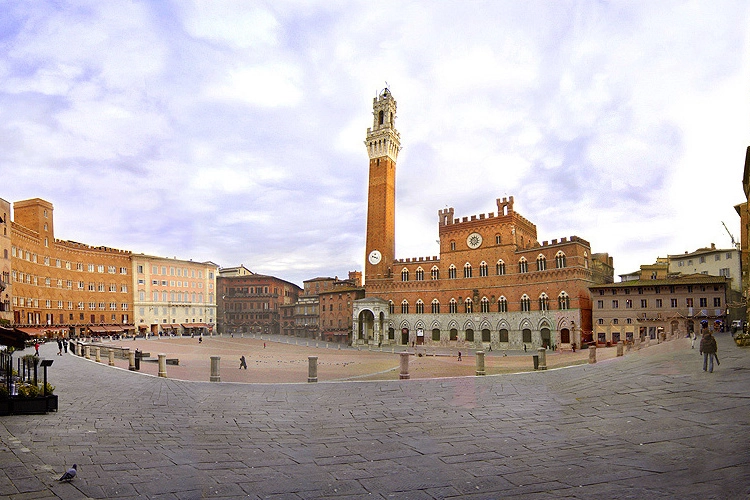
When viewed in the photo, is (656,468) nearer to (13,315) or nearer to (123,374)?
(123,374)

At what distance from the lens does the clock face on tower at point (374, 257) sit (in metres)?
63.9

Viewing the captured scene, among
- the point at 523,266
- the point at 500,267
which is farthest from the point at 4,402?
the point at 500,267

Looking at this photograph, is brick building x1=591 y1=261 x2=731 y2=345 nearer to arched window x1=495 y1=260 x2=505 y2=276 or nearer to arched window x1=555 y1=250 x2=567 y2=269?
arched window x1=555 y1=250 x2=567 y2=269

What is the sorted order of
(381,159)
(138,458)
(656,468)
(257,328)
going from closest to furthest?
1. (656,468)
2. (138,458)
3. (381,159)
4. (257,328)

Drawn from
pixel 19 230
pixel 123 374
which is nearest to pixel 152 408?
pixel 123 374

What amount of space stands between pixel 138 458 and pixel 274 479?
263cm

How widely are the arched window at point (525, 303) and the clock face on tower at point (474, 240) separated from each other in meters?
8.14

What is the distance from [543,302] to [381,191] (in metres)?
25.1

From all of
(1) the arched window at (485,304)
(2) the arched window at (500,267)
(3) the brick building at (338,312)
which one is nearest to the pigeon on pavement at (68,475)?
(2) the arched window at (500,267)

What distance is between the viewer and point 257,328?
92312mm

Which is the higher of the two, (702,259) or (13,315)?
(702,259)

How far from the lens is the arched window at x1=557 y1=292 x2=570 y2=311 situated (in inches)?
1951

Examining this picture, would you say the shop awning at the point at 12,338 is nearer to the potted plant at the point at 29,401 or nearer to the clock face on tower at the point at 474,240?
the potted plant at the point at 29,401

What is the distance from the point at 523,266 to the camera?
5388 cm
